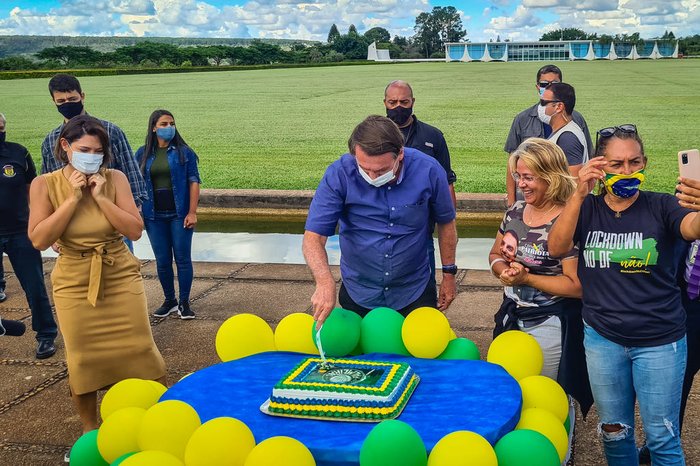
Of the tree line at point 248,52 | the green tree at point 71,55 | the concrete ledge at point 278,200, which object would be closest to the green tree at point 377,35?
the tree line at point 248,52

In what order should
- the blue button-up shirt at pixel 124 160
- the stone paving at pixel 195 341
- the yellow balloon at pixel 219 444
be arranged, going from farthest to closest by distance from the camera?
1. the blue button-up shirt at pixel 124 160
2. the stone paving at pixel 195 341
3. the yellow balloon at pixel 219 444

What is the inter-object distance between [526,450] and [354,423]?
72cm

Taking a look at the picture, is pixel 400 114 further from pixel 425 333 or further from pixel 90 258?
pixel 90 258

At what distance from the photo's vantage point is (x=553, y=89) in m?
6.45

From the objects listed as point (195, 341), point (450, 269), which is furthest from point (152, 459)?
point (195, 341)

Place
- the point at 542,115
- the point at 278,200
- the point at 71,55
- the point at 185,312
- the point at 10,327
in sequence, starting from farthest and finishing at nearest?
the point at 71,55, the point at 278,200, the point at 185,312, the point at 542,115, the point at 10,327

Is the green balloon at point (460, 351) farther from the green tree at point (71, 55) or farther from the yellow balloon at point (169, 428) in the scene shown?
the green tree at point (71, 55)

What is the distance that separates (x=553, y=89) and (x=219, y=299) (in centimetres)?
372

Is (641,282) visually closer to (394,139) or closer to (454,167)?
(394,139)

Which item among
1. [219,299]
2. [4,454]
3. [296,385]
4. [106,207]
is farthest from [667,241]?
[219,299]

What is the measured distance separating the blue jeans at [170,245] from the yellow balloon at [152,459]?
158 inches

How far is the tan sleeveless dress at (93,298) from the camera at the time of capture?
Result: 444 centimetres

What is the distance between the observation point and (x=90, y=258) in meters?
4.48

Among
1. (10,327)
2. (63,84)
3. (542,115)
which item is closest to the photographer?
(10,327)
